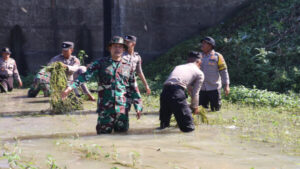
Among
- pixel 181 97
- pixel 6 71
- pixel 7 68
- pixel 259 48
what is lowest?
pixel 181 97

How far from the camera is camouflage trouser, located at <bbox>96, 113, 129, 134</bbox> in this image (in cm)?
675

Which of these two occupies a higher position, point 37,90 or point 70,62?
point 70,62

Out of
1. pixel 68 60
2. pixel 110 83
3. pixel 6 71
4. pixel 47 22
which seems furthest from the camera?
pixel 47 22

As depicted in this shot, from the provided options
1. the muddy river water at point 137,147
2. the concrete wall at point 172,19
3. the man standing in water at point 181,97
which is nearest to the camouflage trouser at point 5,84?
the concrete wall at point 172,19

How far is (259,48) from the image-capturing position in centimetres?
1586

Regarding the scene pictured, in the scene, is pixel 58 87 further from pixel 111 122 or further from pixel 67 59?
pixel 111 122

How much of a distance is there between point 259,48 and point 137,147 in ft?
34.9

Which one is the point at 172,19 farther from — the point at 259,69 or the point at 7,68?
the point at 7,68

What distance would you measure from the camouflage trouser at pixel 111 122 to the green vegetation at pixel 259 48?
789 centimetres

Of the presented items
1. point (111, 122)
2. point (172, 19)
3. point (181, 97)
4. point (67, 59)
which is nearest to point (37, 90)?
point (67, 59)

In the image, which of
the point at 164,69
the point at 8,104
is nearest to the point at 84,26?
the point at 164,69

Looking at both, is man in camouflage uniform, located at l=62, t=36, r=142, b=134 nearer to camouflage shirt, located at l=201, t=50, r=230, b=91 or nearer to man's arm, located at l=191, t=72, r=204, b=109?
man's arm, located at l=191, t=72, r=204, b=109

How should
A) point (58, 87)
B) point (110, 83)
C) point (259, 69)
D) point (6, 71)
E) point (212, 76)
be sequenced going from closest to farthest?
point (110, 83), point (58, 87), point (212, 76), point (259, 69), point (6, 71)

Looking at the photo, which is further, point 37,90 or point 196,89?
point 37,90
